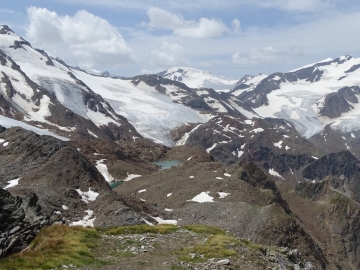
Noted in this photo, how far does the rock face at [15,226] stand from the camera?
2641cm

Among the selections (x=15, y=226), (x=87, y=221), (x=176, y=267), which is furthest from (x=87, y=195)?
(x=176, y=267)

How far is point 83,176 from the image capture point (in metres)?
87.2

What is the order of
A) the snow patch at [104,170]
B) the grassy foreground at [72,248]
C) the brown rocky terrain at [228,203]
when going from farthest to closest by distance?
the snow patch at [104,170], the brown rocky terrain at [228,203], the grassy foreground at [72,248]

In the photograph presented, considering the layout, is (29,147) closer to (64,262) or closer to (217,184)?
(217,184)

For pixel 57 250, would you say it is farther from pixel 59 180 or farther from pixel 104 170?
pixel 104 170

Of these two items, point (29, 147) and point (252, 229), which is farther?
point (29, 147)

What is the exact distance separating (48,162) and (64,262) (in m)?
71.2

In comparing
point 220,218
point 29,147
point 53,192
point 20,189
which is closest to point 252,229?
point 220,218

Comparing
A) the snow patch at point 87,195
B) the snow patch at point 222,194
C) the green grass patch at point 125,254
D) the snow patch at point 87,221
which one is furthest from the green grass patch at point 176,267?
the snow patch at point 222,194

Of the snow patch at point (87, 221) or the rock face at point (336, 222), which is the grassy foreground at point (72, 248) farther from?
the rock face at point (336, 222)

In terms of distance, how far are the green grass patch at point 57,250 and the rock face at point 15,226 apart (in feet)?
2.15

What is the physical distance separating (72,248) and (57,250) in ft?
3.40

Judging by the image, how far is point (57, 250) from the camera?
90.4 ft

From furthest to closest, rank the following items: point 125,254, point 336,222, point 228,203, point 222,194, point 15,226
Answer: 1. point 336,222
2. point 222,194
3. point 228,203
4. point 125,254
5. point 15,226
